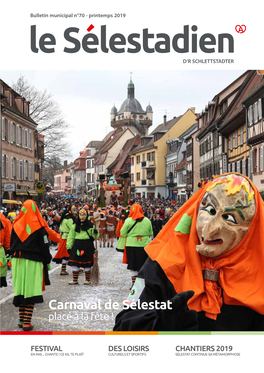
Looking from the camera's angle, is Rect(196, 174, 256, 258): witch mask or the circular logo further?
the circular logo

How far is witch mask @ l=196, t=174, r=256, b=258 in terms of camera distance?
261 centimetres

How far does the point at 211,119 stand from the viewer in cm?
2920

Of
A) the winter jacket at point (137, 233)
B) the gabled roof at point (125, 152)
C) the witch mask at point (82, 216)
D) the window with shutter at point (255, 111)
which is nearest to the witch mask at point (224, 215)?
the winter jacket at point (137, 233)

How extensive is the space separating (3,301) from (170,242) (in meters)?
6.44

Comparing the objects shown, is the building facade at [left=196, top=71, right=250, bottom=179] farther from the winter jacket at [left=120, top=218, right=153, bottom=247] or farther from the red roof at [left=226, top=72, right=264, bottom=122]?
the winter jacket at [left=120, top=218, right=153, bottom=247]

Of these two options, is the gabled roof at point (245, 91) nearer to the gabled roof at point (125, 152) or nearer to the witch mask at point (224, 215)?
the witch mask at point (224, 215)

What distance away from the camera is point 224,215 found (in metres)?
2.68

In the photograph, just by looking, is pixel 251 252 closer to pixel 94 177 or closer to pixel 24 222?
pixel 24 222

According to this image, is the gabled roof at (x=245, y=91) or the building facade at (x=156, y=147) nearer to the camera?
the gabled roof at (x=245, y=91)

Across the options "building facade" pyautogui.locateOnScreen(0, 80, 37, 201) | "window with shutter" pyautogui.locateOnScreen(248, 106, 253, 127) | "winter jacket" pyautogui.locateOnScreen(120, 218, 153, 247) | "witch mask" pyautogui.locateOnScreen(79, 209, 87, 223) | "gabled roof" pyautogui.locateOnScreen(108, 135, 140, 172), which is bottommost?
"winter jacket" pyautogui.locateOnScreen(120, 218, 153, 247)

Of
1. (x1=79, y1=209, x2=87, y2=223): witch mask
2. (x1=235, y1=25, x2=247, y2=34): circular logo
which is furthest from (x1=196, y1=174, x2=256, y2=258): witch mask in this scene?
(x1=79, y1=209, x2=87, y2=223): witch mask

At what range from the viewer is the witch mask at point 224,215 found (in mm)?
2609

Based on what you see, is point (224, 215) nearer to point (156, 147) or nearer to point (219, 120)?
point (219, 120)
